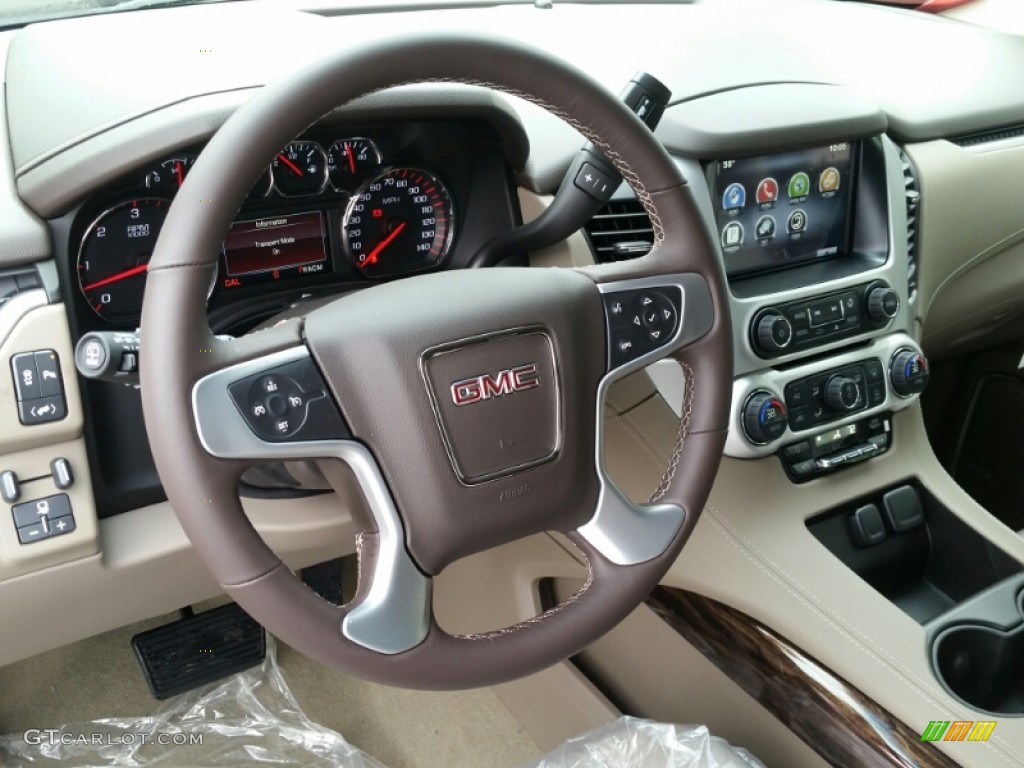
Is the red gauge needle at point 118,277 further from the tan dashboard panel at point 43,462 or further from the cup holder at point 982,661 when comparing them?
the cup holder at point 982,661

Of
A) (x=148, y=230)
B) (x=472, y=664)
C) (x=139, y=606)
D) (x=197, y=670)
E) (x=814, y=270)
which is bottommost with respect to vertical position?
(x=197, y=670)

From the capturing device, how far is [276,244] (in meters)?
1.11

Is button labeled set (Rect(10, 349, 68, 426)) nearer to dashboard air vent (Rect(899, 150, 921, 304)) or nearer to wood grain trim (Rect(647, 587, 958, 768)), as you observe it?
wood grain trim (Rect(647, 587, 958, 768))

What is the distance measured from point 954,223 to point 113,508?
4.21 feet

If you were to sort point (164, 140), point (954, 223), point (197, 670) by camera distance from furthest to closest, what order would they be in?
point (197, 670) < point (954, 223) < point (164, 140)

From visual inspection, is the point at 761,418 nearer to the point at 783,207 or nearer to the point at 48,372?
the point at 783,207

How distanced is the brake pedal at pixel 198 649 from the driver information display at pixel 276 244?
0.79 metres

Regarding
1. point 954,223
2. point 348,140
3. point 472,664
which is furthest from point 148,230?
point 954,223

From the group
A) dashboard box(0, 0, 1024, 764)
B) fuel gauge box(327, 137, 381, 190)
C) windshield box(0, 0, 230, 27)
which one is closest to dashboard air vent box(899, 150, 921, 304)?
dashboard box(0, 0, 1024, 764)

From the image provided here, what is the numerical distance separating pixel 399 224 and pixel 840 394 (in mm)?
629

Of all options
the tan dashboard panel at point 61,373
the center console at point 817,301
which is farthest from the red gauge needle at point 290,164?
the center console at point 817,301

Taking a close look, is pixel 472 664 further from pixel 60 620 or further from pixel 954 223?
pixel 954 223

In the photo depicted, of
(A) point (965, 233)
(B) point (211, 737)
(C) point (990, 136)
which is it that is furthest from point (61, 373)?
(C) point (990, 136)

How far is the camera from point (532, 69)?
0.80m
